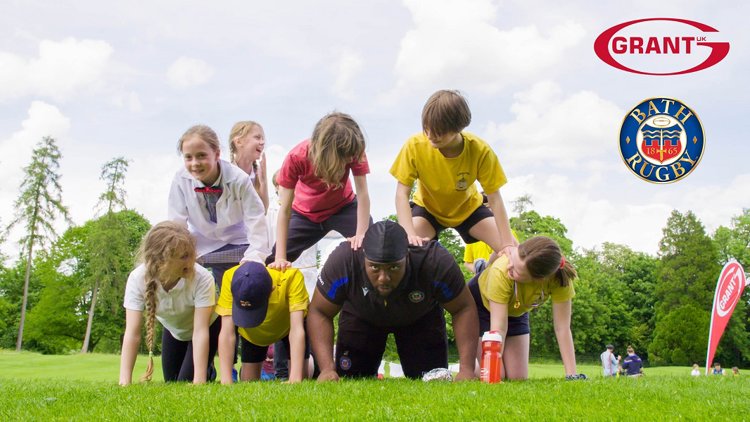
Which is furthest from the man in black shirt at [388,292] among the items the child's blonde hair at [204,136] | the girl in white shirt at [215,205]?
the child's blonde hair at [204,136]

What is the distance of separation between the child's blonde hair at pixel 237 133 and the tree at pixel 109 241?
1426 inches

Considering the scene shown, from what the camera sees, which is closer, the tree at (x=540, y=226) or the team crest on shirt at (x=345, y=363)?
the team crest on shirt at (x=345, y=363)

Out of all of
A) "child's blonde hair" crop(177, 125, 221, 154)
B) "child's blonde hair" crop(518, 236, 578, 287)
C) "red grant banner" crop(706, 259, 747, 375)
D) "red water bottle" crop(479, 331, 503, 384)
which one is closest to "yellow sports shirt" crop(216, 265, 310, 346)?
"child's blonde hair" crop(177, 125, 221, 154)

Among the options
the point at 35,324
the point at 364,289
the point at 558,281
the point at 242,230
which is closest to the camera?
the point at 364,289

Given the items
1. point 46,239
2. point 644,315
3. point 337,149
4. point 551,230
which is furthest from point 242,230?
point 644,315

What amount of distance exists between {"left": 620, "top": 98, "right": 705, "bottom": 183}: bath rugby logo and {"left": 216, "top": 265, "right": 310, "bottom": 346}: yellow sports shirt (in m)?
9.49

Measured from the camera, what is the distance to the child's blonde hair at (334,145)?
19.7ft

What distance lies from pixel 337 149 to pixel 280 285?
4.61 feet

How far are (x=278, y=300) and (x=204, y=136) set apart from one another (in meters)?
1.85

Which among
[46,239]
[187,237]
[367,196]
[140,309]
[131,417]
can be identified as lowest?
[131,417]

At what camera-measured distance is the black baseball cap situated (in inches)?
204

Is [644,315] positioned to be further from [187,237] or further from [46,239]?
[187,237]

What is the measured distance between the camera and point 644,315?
194 ft

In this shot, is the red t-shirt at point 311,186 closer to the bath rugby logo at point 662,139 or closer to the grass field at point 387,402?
the grass field at point 387,402
